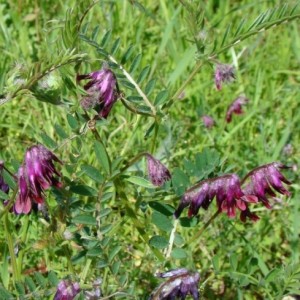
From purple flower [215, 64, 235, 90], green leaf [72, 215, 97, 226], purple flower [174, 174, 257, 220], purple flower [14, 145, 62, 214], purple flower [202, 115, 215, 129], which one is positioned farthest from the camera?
purple flower [202, 115, 215, 129]

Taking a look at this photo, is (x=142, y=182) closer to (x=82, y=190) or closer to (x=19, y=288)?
(x=82, y=190)

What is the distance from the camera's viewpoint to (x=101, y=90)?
4.89 ft

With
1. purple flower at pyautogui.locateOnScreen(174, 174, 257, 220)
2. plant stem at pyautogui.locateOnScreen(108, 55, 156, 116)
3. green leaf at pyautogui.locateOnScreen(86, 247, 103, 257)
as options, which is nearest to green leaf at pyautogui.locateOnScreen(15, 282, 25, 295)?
green leaf at pyautogui.locateOnScreen(86, 247, 103, 257)

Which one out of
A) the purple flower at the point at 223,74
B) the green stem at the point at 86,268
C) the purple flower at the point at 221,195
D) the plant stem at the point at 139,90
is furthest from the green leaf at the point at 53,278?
the purple flower at the point at 223,74

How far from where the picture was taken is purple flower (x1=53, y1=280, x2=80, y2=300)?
151cm

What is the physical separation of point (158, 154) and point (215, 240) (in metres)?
0.37

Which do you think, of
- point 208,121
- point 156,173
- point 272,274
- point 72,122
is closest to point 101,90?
point 72,122

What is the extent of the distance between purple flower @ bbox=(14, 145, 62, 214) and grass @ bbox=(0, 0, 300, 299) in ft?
0.44

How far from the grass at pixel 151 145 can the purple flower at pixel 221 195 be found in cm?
12

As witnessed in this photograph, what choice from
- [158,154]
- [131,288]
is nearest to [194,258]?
[158,154]

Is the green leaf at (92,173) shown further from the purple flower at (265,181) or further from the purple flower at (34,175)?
the purple flower at (265,181)

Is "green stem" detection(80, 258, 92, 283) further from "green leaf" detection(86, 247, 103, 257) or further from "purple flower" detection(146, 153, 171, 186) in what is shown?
"purple flower" detection(146, 153, 171, 186)

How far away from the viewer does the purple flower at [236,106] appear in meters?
2.69

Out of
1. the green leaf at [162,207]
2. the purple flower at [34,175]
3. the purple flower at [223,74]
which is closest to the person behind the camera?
the purple flower at [34,175]
